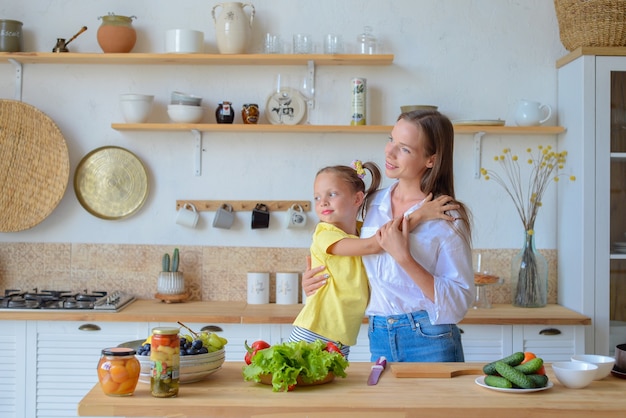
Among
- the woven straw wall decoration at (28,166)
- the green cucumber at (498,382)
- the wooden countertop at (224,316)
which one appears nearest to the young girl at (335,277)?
the green cucumber at (498,382)

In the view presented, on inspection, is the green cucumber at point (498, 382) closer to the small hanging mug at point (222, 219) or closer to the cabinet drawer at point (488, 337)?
the cabinet drawer at point (488, 337)

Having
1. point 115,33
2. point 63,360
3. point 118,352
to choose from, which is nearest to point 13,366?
point 63,360

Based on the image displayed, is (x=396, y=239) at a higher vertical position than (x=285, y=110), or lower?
lower

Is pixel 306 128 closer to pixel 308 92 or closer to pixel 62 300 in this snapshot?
pixel 308 92

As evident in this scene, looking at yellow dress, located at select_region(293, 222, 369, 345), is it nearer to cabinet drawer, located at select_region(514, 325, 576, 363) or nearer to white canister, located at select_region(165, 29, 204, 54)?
cabinet drawer, located at select_region(514, 325, 576, 363)

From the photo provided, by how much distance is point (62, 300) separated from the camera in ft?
12.5

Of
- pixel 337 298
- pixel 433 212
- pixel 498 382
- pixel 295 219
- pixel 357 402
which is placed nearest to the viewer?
pixel 357 402

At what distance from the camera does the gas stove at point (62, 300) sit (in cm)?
370

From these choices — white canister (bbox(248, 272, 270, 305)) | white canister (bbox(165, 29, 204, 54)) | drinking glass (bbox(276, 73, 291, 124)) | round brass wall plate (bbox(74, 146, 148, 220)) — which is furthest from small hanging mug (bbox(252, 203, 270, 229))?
white canister (bbox(165, 29, 204, 54))

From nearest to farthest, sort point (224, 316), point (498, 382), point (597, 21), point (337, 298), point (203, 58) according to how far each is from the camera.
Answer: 1. point (498, 382)
2. point (337, 298)
3. point (224, 316)
4. point (597, 21)
5. point (203, 58)

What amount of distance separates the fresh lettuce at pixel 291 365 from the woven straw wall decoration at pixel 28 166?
228cm

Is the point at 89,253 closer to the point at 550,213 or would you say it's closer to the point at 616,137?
the point at 550,213

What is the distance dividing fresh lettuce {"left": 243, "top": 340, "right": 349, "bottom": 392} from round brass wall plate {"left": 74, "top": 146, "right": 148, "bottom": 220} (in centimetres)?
217

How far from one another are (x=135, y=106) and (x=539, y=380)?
2.51m
